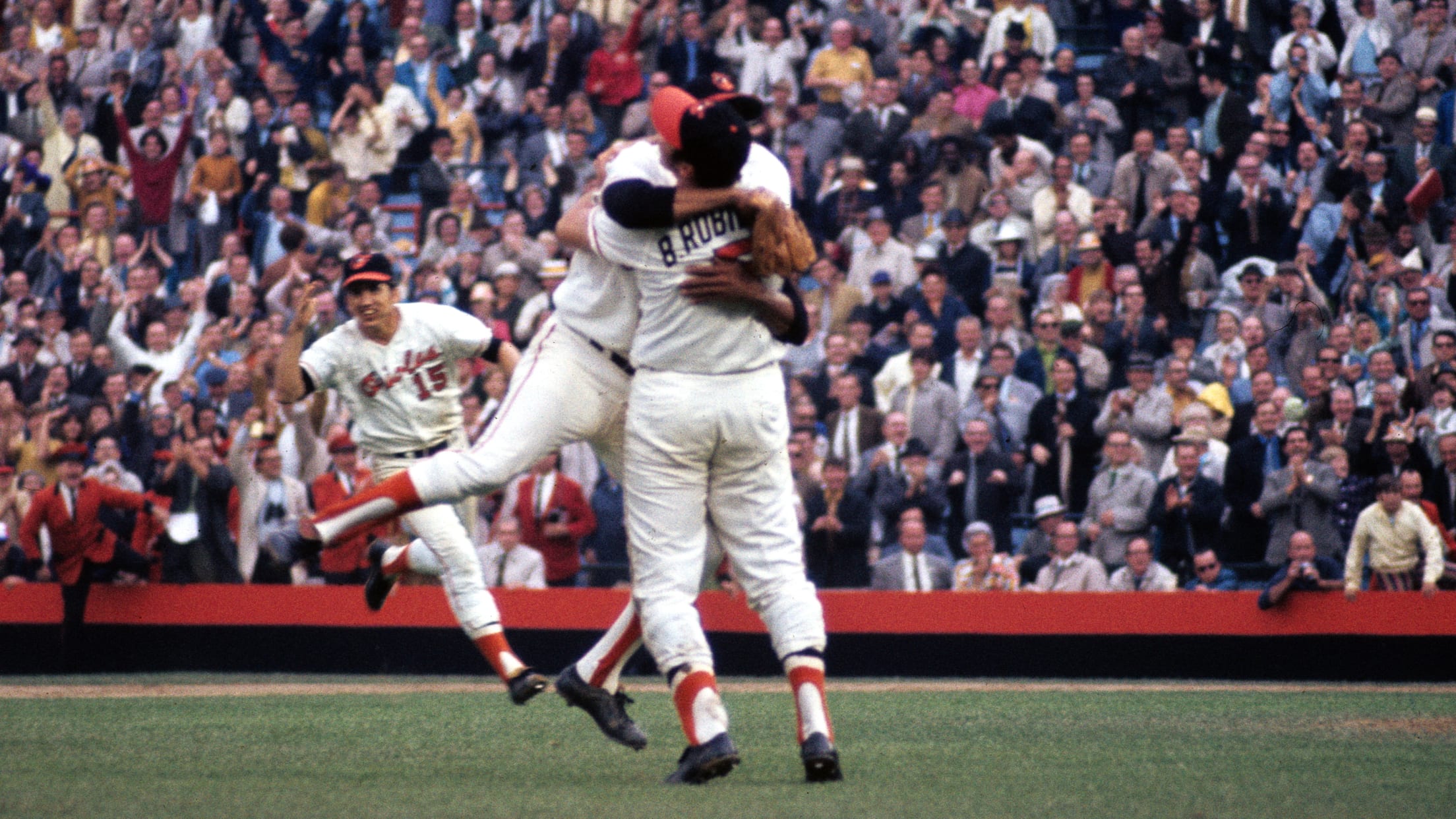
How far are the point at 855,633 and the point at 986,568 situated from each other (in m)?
1.08

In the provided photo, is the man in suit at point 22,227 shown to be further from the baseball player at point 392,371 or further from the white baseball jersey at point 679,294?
the white baseball jersey at point 679,294

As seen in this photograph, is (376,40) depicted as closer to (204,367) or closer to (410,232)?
(410,232)

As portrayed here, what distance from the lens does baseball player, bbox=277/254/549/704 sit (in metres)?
8.80

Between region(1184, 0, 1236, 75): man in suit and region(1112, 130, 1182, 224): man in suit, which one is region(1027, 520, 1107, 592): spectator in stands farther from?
region(1184, 0, 1236, 75): man in suit

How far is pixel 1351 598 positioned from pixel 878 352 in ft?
15.3

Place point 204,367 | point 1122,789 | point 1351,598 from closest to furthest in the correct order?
point 1122,789 < point 1351,598 < point 204,367

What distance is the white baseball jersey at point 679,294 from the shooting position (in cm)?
617

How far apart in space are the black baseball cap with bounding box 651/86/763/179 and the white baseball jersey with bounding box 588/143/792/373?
0.17 m

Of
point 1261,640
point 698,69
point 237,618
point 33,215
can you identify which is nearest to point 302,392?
point 237,618

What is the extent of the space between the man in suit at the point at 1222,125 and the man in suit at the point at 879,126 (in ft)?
8.93

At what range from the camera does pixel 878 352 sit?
1539cm

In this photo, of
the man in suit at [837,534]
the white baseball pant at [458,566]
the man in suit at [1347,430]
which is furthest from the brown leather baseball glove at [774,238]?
the man in suit at [1347,430]

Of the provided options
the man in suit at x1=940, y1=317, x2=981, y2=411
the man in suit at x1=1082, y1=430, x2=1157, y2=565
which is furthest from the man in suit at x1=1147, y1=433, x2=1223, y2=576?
the man in suit at x1=940, y1=317, x2=981, y2=411

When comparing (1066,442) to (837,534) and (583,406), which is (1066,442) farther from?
(583,406)
